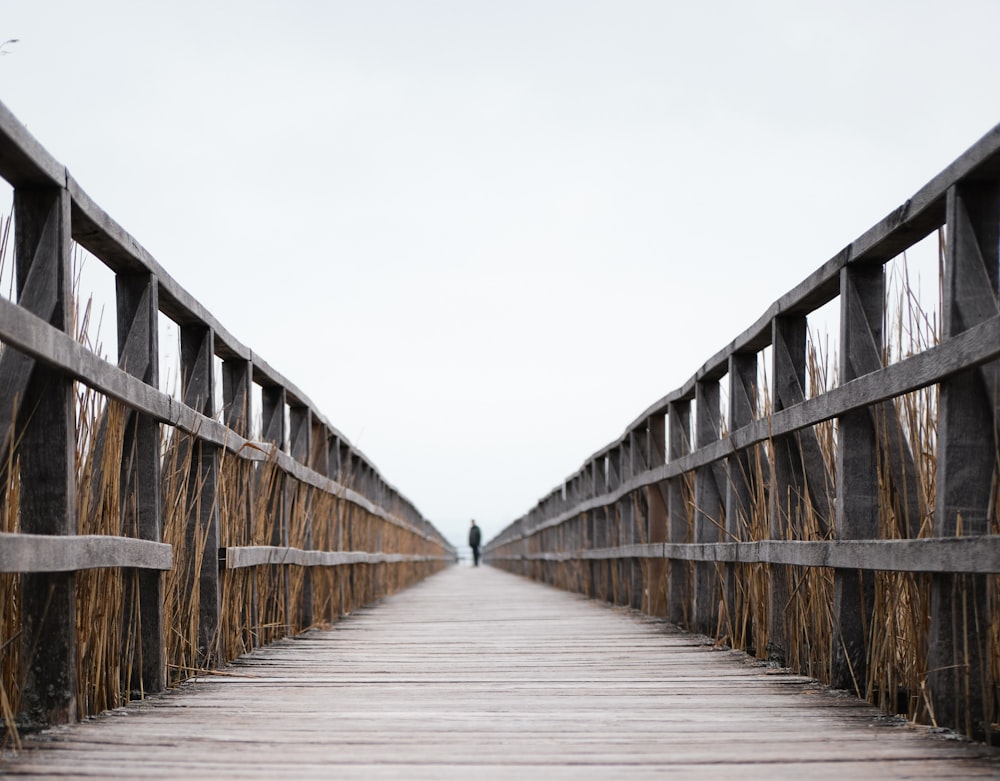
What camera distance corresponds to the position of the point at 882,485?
3.14 m

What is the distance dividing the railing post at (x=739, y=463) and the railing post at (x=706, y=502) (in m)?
0.45

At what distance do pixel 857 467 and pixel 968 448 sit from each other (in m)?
0.72

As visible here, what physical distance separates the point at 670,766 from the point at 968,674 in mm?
695

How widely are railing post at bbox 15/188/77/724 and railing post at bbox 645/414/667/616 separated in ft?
14.2

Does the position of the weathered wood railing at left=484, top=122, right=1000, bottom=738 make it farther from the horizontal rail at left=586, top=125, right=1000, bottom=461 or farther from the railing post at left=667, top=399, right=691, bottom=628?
the railing post at left=667, top=399, right=691, bottom=628

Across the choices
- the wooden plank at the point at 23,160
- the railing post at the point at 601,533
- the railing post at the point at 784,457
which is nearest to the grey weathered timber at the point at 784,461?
the railing post at the point at 784,457

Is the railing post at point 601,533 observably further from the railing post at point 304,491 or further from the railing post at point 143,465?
the railing post at point 143,465

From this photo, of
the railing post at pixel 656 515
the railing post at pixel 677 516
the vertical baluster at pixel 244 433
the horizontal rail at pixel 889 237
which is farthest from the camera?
the railing post at pixel 656 515

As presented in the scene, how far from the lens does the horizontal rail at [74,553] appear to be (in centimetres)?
233

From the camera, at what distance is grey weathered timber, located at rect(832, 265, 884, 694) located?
3.26 meters

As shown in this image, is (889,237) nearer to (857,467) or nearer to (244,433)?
(857,467)

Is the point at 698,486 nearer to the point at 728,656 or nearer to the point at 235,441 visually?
the point at 728,656

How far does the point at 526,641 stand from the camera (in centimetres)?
541

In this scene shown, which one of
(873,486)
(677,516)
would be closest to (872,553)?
(873,486)
